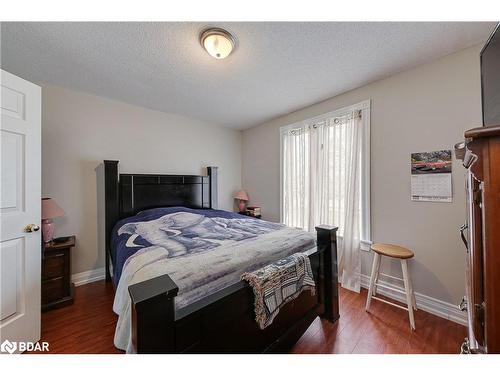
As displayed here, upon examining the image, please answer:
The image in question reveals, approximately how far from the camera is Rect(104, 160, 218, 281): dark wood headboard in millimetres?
2648

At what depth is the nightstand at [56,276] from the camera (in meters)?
1.97

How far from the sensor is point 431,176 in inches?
75.7

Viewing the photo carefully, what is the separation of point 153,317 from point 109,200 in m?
2.44

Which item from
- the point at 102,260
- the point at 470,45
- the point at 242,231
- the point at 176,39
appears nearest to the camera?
the point at 176,39

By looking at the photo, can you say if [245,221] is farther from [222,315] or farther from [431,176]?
[431,176]

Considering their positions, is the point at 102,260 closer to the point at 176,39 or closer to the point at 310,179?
the point at 176,39

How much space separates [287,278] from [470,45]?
2.54m

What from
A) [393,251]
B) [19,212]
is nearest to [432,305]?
[393,251]

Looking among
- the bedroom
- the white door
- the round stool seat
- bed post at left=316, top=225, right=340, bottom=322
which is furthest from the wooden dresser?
the white door

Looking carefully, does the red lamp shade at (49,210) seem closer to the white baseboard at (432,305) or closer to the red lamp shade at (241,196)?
the red lamp shade at (241,196)

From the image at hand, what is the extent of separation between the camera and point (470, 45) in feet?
5.57

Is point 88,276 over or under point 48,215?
under

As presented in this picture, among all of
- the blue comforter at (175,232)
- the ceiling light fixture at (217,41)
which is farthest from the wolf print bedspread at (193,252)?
the ceiling light fixture at (217,41)
